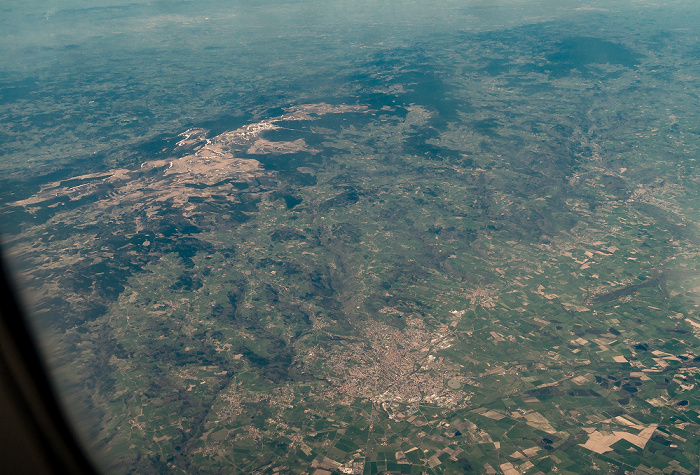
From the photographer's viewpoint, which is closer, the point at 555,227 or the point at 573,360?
the point at 573,360

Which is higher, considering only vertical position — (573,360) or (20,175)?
(20,175)

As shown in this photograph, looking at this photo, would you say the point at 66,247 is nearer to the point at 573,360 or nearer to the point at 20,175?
the point at 20,175

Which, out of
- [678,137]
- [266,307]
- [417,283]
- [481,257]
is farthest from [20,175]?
[678,137]

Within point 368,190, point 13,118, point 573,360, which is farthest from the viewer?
point 13,118

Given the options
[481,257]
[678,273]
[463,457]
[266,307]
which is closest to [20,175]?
[266,307]

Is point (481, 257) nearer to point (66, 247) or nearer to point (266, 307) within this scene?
point (266, 307)

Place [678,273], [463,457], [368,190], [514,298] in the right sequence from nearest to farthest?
[463,457] → [514,298] → [678,273] → [368,190]
